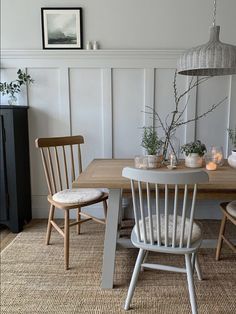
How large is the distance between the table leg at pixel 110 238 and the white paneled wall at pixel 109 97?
4.00ft

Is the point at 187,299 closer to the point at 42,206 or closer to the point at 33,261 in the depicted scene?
the point at 33,261

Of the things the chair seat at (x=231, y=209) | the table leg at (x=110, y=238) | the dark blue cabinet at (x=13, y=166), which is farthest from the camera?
the dark blue cabinet at (x=13, y=166)

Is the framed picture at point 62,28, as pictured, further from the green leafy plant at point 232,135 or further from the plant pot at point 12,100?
the green leafy plant at point 232,135

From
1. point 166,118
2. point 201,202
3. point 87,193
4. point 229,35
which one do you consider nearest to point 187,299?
point 87,193

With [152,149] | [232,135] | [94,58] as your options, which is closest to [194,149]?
[152,149]

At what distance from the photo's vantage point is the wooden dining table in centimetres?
174

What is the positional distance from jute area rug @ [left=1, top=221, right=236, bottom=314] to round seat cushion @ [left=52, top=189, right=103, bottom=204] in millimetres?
488

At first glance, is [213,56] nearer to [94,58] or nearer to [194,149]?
[194,149]

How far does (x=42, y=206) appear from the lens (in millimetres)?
3117

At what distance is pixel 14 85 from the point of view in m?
2.85

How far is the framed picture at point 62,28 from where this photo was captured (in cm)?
280

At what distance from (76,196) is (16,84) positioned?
140 cm

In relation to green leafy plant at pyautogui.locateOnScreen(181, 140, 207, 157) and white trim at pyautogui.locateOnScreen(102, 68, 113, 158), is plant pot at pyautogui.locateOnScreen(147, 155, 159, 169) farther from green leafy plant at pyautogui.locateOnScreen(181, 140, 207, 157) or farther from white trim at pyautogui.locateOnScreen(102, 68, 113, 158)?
white trim at pyautogui.locateOnScreen(102, 68, 113, 158)

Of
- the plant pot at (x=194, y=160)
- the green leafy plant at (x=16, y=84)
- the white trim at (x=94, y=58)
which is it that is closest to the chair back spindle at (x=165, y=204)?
the plant pot at (x=194, y=160)
